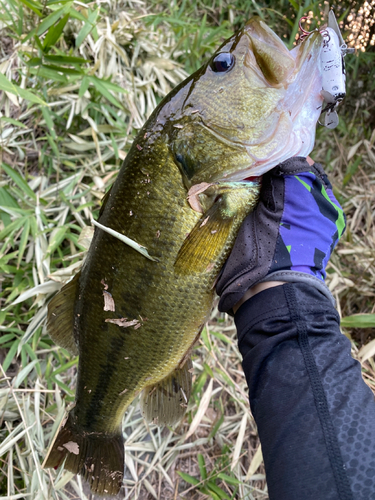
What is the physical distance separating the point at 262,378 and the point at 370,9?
3336 mm

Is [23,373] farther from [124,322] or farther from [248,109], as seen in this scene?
[248,109]

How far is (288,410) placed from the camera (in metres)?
1.19

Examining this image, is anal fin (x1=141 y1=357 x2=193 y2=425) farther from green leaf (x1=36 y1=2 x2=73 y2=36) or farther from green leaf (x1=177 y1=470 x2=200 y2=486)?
green leaf (x1=36 y1=2 x2=73 y2=36)

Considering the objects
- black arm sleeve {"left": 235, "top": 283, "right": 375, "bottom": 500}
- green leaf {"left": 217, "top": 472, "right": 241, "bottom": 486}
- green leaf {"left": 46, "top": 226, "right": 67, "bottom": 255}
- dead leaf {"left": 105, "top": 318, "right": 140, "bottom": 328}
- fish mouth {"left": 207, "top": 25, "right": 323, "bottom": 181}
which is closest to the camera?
black arm sleeve {"left": 235, "top": 283, "right": 375, "bottom": 500}

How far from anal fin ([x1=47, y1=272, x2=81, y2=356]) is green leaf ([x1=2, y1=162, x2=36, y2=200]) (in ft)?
2.93

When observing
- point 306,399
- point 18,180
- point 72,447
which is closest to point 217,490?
point 72,447

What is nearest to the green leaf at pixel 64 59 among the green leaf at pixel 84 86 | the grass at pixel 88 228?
the grass at pixel 88 228

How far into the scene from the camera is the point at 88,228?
213 cm

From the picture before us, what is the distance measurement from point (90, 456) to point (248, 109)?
5.87ft

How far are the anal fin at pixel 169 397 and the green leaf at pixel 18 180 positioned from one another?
1424 mm

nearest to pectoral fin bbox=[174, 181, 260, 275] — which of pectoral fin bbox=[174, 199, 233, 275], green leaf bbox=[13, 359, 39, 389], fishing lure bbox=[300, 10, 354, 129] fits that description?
pectoral fin bbox=[174, 199, 233, 275]

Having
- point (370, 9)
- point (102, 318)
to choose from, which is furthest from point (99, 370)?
point (370, 9)

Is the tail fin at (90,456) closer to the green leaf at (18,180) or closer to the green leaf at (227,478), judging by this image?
the green leaf at (227,478)

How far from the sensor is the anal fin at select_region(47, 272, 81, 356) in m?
1.70
